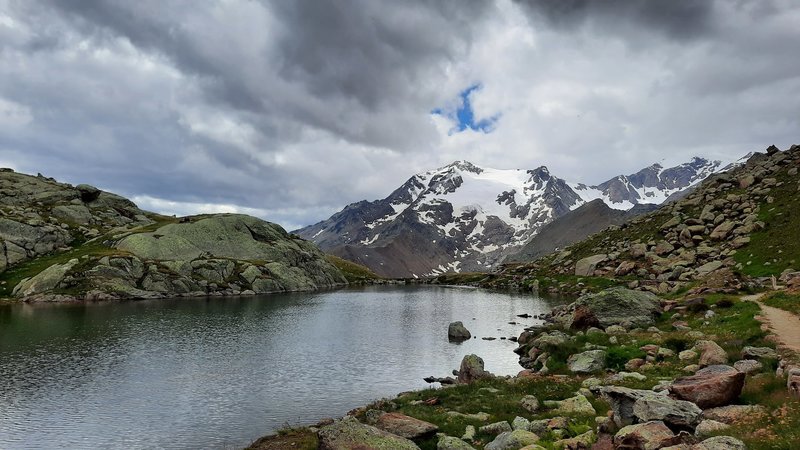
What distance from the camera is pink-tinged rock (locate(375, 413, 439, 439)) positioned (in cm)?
2617

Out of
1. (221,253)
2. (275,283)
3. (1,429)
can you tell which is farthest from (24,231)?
(1,429)

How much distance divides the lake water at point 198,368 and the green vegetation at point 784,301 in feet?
89.2

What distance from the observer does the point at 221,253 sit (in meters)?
196

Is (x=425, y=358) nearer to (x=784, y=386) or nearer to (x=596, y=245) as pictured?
(x=784, y=386)

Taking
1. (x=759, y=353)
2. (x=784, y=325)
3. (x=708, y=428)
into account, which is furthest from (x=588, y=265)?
(x=708, y=428)

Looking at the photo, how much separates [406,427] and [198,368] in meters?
40.6

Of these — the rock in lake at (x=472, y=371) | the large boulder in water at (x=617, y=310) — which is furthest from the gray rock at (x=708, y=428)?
the large boulder in water at (x=617, y=310)

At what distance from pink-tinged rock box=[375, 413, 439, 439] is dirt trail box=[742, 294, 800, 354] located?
22075 mm

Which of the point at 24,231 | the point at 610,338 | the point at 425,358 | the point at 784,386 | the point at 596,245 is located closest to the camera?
the point at 784,386

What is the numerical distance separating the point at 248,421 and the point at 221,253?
168 m

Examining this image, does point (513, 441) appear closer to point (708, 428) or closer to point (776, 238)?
point (708, 428)

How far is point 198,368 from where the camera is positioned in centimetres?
5816

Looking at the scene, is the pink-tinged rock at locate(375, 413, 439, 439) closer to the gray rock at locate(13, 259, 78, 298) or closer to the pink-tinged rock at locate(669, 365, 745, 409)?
the pink-tinged rock at locate(669, 365, 745, 409)

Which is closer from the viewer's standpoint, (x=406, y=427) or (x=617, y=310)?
(x=406, y=427)
